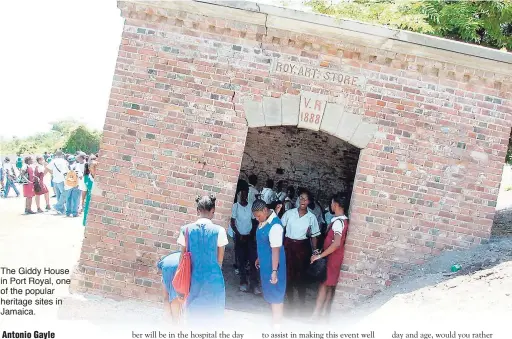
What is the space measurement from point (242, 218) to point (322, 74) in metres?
2.88

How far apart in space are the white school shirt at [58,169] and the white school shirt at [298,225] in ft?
28.0

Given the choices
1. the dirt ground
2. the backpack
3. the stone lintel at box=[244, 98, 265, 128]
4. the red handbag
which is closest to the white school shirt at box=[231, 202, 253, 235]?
the dirt ground

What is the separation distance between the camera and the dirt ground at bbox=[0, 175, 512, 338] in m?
5.05

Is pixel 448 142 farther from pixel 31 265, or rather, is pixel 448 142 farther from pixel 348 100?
pixel 31 265

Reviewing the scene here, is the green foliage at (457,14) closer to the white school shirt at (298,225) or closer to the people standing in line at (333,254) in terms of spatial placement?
the white school shirt at (298,225)

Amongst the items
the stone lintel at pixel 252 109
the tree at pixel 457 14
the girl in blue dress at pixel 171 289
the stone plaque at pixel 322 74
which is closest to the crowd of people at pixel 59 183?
the stone lintel at pixel 252 109

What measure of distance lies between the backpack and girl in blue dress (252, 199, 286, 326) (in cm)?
846

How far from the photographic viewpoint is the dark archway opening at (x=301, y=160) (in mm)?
11719

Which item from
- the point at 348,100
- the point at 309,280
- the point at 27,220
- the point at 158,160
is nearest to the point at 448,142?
the point at 348,100

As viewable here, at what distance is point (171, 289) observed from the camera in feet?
16.1

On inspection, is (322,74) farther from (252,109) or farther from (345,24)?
(252,109)

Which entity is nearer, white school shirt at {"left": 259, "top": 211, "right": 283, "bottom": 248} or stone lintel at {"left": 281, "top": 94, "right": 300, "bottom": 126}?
white school shirt at {"left": 259, "top": 211, "right": 283, "bottom": 248}

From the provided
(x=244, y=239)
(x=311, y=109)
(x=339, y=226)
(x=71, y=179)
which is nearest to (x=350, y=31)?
(x=311, y=109)

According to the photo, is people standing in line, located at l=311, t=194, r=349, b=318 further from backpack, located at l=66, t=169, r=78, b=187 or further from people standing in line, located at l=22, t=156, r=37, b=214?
people standing in line, located at l=22, t=156, r=37, b=214
